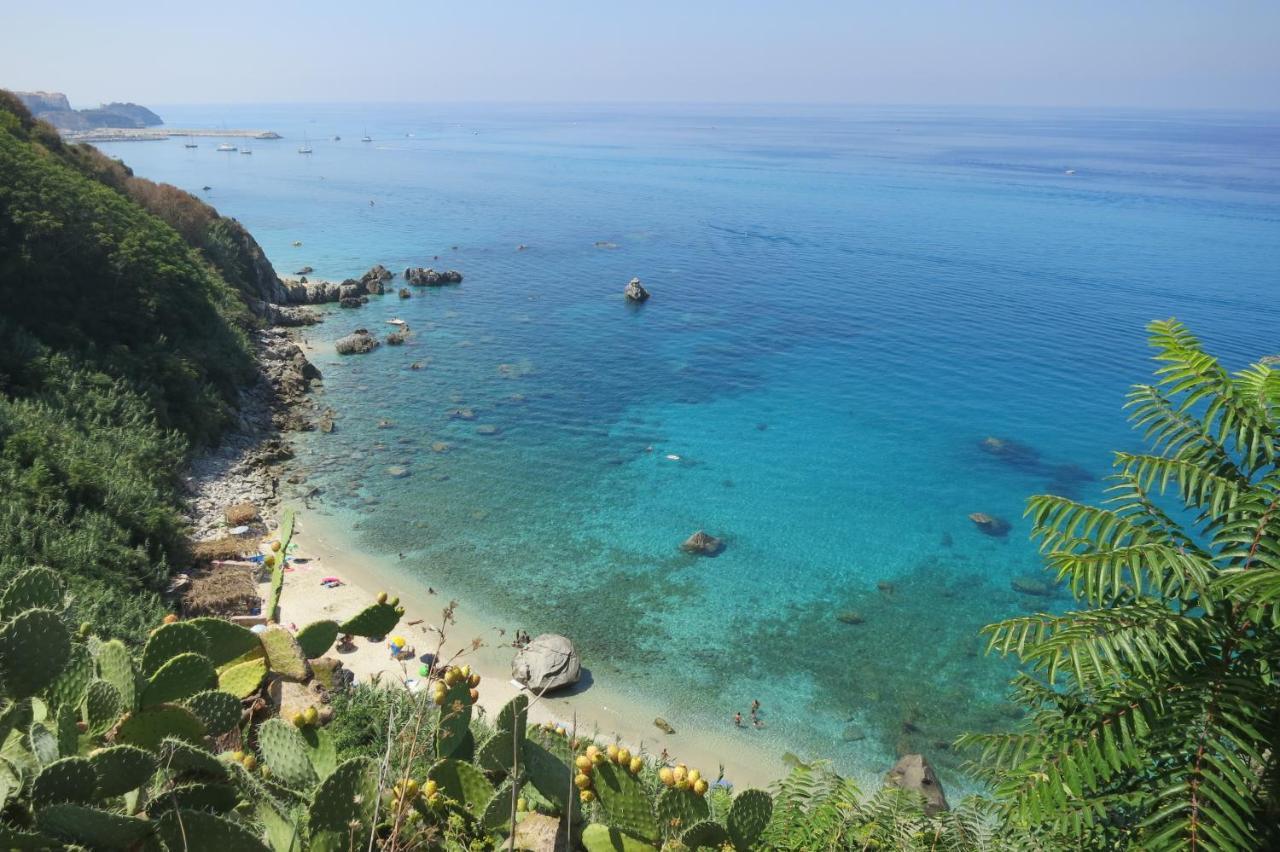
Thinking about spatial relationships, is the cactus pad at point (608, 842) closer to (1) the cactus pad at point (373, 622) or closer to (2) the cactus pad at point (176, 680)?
(1) the cactus pad at point (373, 622)

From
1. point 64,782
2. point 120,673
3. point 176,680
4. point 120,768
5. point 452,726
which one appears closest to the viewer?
point 64,782

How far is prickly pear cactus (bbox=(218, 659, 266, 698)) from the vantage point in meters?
6.25

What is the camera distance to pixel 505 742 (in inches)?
220

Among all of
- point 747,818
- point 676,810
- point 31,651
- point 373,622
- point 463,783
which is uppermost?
point 31,651

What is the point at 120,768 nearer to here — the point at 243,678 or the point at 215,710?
the point at 215,710

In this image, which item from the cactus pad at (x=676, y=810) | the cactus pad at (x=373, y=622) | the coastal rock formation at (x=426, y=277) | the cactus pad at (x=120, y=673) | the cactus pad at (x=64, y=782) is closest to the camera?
the cactus pad at (x=64, y=782)

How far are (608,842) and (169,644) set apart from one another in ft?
11.8

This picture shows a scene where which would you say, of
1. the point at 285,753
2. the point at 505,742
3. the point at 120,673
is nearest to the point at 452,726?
the point at 505,742

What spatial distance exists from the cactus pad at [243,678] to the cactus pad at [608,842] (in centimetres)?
306

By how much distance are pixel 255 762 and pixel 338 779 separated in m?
1.35

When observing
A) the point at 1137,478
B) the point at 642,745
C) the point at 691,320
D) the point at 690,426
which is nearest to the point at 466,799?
the point at 1137,478

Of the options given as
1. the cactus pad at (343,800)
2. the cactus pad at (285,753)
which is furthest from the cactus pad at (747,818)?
the cactus pad at (285,753)

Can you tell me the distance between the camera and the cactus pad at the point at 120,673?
5.01 meters

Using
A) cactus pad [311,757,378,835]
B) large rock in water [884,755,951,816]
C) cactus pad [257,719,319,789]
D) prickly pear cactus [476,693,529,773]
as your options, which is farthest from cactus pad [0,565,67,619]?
large rock in water [884,755,951,816]
